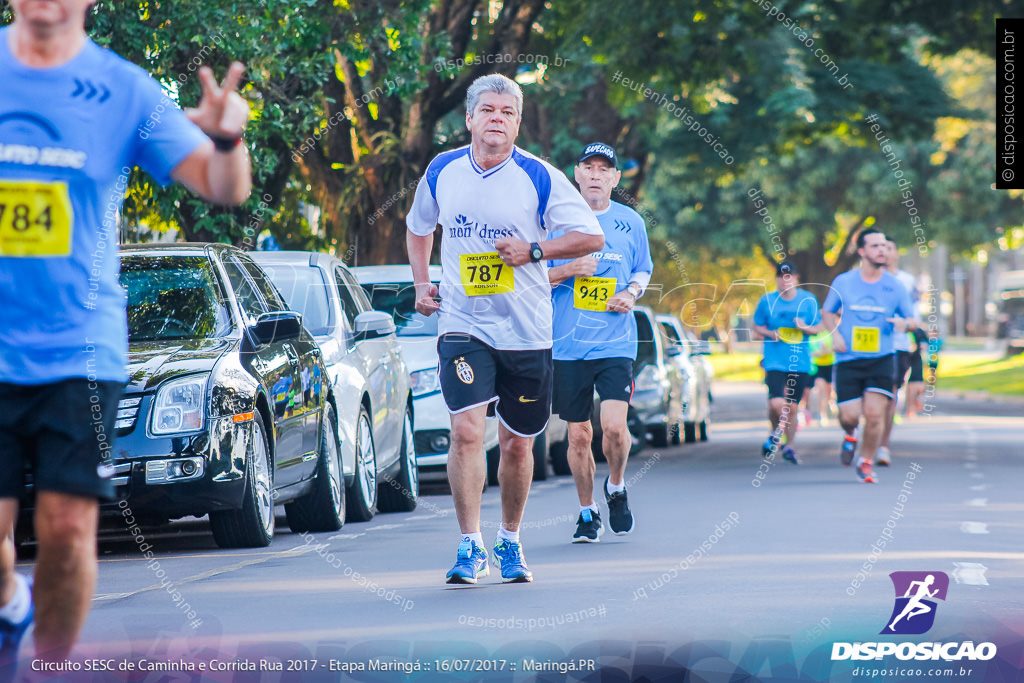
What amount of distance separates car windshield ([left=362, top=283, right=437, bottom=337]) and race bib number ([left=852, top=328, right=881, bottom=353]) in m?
3.62

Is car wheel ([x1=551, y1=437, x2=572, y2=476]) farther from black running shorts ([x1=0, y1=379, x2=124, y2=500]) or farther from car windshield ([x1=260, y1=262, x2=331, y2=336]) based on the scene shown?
black running shorts ([x1=0, y1=379, x2=124, y2=500])

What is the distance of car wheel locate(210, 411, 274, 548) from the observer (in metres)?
9.15

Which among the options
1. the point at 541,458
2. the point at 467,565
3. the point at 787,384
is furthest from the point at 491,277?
the point at 787,384

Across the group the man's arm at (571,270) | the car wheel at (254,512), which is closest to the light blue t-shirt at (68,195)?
the car wheel at (254,512)

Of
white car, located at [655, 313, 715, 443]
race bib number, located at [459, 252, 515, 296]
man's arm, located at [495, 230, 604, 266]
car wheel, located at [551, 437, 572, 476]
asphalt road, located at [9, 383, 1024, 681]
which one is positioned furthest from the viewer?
white car, located at [655, 313, 715, 443]

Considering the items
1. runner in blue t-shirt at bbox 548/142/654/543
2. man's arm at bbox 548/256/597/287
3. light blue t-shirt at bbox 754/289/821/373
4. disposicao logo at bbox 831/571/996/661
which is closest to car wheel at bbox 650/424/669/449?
light blue t-shirt at bbox 754/289/821/373

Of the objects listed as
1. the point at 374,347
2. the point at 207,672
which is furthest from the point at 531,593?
the point at 374,347

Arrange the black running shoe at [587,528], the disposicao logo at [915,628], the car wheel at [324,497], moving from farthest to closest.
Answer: the car wheel at [324,497]
the black running shoe at [587,528]
the disposicao logo at [915,628]

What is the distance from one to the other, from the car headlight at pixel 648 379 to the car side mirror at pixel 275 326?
880cm

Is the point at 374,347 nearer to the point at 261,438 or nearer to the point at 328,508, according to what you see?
the point at 328,508

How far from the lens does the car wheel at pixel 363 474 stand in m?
11.2

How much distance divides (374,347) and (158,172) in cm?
739

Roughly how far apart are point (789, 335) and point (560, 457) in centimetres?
328

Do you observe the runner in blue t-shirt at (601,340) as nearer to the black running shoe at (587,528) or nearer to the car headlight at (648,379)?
the black running shoe at (587,528)
